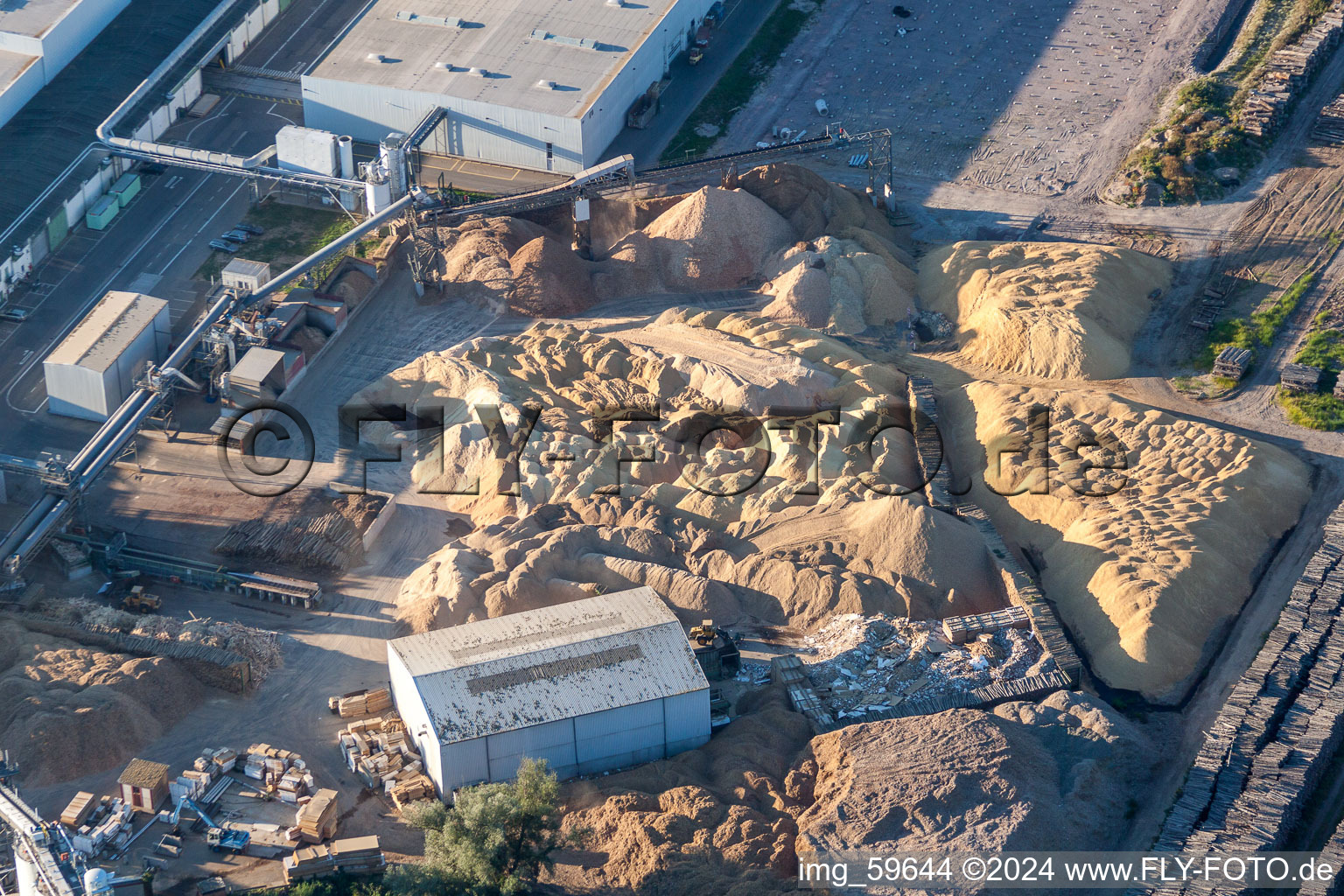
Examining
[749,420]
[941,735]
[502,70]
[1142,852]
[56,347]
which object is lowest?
[1142,852]

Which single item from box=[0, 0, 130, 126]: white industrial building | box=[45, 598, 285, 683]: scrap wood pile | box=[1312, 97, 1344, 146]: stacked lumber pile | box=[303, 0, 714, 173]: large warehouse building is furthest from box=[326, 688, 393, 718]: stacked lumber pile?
box=[1312, 97, 1344, 146]: stacked lumber pile

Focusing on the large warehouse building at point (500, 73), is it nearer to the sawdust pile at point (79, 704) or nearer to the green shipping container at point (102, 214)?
the green shipping container at point (102, 214)

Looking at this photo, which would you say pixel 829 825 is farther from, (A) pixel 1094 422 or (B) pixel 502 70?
(B) pixel 502 70

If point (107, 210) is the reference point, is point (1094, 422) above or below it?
below

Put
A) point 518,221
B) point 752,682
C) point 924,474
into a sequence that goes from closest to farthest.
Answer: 1. point 752,682
2. point 924,474
3. point 518,221

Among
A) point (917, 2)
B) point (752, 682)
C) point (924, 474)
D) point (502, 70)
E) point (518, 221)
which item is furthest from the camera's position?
point (917, 2)

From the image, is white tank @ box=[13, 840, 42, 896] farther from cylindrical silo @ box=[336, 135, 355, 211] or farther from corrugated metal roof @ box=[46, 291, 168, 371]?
cylindrical silo @ box=[336, 135, 355, 211]

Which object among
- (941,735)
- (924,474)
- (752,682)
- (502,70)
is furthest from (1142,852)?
(502,70)

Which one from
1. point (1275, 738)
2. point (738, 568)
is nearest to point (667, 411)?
point (738, 568)

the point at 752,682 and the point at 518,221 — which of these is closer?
the point at 752,682
